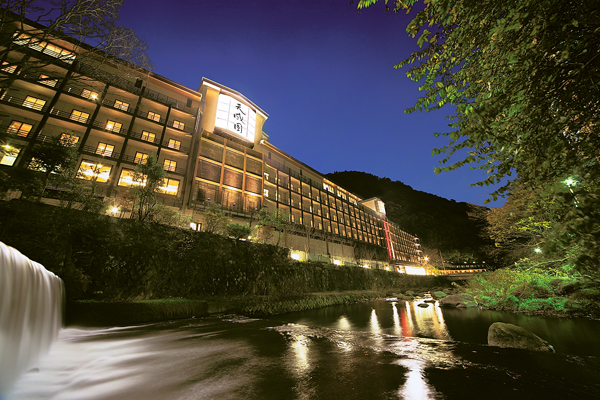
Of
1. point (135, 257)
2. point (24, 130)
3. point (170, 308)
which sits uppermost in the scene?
point (24, 130)

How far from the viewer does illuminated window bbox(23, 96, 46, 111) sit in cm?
2194

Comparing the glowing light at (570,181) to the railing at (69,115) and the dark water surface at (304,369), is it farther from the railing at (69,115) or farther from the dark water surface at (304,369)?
the railing at (69,115)

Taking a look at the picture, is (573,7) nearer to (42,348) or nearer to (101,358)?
(101,358)

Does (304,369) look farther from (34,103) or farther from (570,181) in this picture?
(34,103)

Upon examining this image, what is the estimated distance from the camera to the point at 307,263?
23.4 meters

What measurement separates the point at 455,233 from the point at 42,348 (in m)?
109

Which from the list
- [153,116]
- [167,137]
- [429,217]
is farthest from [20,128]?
[429,217]

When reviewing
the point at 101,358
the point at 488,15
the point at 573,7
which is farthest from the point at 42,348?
the point at 573,7

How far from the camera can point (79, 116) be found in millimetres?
23891

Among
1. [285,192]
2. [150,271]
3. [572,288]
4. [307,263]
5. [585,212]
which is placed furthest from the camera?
[285,192]

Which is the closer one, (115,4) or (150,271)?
(115,4)

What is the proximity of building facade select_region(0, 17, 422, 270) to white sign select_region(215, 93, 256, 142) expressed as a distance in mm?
145

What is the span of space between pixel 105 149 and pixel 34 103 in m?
7.03

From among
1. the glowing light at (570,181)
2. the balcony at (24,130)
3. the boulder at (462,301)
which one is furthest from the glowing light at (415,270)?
the balcony at (24,130)
